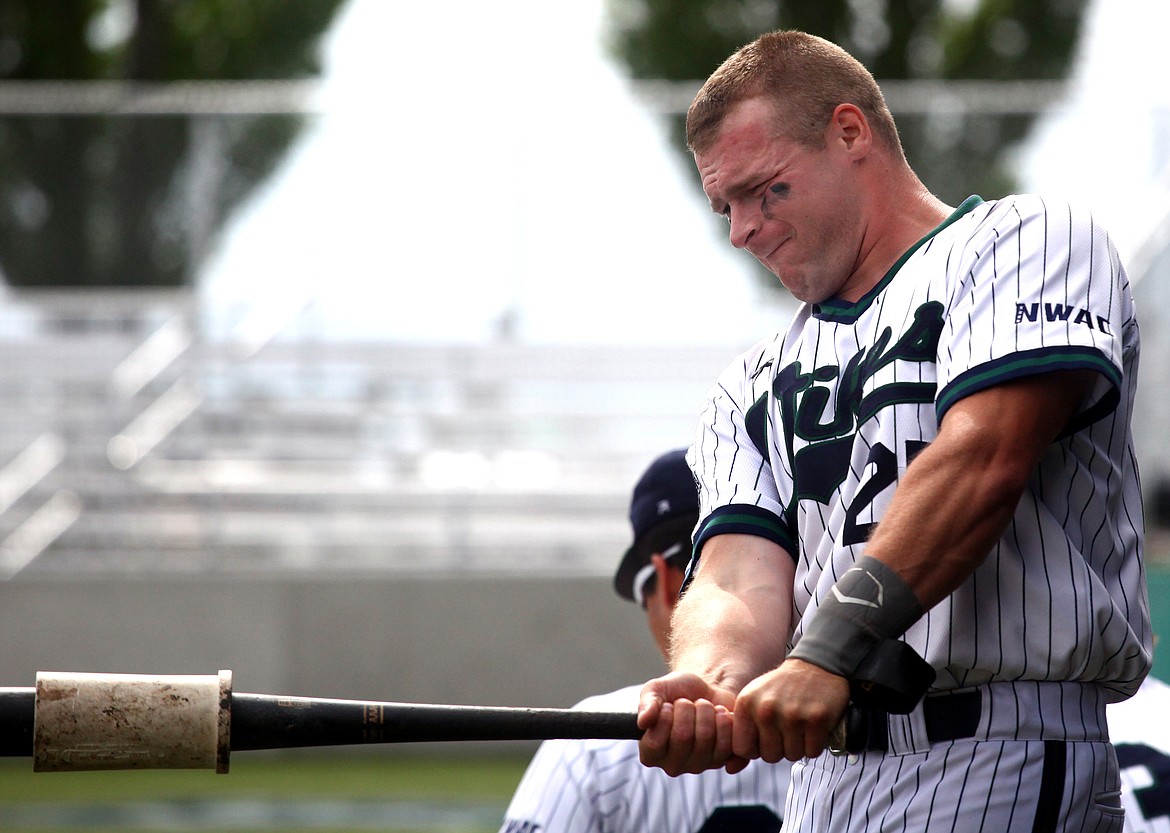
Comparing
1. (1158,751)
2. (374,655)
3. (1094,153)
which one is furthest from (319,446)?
(1158,751)

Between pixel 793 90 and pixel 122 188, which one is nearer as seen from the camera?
pixel 793 90

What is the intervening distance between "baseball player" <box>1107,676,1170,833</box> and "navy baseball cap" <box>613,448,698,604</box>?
959 millimetres

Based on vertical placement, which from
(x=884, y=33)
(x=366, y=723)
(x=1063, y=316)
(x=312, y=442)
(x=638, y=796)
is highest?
(x=884, y=33)

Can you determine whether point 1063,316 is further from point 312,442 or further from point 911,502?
point 312,442

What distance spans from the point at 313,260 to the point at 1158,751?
8.73 meters

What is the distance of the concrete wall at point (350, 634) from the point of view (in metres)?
9.18

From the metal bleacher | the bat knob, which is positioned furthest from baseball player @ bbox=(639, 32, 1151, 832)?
the metal bleacher

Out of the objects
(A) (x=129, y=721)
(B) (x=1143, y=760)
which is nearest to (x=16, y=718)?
(A) (x=129, y=721)

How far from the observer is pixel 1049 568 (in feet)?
6.82

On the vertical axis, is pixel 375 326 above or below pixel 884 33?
below

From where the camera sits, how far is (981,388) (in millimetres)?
2035

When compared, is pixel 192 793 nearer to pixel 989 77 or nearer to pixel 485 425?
pixel 485 425

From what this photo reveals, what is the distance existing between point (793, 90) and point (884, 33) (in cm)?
1961

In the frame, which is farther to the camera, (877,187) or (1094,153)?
(1094,153)
